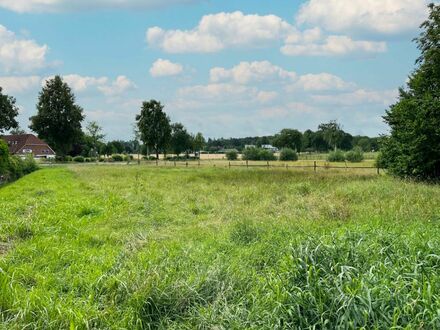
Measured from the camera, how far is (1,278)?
18.2ft

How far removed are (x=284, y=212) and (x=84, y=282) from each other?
771cm

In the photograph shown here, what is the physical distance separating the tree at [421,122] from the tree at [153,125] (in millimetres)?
49042

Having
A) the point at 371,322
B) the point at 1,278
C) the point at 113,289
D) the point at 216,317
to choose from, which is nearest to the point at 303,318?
the point at 371,322

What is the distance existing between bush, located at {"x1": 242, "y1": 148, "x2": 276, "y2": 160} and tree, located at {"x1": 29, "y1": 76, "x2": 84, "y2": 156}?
34.6 meters

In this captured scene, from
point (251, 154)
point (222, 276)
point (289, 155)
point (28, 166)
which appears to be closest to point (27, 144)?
point (251, 154)

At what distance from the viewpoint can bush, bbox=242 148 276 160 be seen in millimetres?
84531

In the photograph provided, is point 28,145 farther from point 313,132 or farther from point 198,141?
point 313,132

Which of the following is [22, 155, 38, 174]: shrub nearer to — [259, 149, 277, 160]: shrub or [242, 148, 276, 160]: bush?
[259, 149, 277, 160]: shrub

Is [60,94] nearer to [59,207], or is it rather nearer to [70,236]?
[59,207]

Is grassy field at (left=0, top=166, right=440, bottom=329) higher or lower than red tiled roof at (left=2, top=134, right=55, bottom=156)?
lower

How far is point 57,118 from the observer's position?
6975 cm

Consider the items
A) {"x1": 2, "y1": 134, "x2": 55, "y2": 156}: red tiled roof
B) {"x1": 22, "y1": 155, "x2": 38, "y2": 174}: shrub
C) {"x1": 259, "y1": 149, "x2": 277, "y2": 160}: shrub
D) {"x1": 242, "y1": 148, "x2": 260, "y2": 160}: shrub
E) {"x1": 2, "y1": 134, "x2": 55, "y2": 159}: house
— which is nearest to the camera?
{"x1": 22, "y1": 155, "x2": 38, "y2": 174}: shrub

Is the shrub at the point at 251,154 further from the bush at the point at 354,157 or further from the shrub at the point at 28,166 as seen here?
the shrub at the point at 28,166

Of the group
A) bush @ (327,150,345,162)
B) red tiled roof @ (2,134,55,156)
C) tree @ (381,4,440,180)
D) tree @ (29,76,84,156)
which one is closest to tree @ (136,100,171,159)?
tree @ (29,76,84,156)
